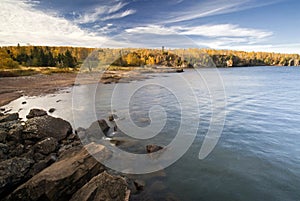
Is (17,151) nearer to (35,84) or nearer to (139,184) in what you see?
(139,184)

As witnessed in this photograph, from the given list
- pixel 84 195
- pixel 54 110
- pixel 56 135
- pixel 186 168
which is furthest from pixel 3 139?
pixel 54 110

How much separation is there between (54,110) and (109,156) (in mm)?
15271

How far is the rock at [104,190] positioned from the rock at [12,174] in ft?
9.55

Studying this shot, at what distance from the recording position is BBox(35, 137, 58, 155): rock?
35.6 feet

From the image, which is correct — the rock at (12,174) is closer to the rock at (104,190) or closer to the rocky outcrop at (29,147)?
the rocky outcrop at (29,147)

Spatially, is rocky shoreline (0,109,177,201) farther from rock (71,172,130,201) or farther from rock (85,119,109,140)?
rock (85,119,109,140)

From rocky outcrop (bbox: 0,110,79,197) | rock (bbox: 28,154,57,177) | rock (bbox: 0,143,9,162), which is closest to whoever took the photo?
rocky outcrop (bbox: 0,110,79,197)

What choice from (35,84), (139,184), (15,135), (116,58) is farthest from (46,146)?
(116,58)

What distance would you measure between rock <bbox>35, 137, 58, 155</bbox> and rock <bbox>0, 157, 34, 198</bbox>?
197cm

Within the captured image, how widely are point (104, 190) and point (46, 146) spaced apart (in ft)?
19.9

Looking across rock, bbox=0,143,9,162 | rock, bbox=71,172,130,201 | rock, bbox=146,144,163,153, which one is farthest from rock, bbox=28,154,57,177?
rock, bbox=146,144,163,153

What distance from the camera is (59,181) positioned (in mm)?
7086

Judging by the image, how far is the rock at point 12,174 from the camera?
24.9 ft

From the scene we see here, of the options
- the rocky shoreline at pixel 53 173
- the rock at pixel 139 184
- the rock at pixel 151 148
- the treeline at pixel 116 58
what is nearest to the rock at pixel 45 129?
the rocky shoreline at pixel 53 173
